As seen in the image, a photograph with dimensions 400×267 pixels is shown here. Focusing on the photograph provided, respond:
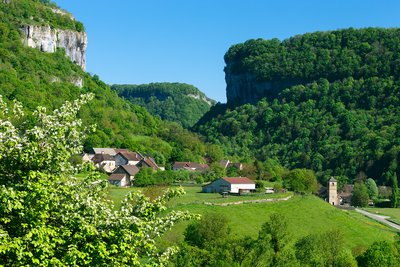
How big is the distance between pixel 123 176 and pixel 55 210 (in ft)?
262

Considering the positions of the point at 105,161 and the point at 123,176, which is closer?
the point at 123,176

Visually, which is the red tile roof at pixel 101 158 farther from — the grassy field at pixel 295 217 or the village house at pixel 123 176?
Answer: the grassy field at pixel 295 217

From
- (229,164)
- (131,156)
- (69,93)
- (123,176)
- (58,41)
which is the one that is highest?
(58,41)

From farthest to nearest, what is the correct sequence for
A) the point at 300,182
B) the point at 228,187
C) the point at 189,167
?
the point at 189,167 < the point at 300,182 < the point at 228,187

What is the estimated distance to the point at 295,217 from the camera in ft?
229

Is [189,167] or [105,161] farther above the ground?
[105,161]

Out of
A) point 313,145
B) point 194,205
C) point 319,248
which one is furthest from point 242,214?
point 313,145

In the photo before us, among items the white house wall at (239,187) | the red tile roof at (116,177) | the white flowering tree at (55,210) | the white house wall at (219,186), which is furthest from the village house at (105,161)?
the white flowering tree at (55,210)

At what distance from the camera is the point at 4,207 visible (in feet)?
36.9

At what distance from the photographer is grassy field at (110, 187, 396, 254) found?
62.8 meters

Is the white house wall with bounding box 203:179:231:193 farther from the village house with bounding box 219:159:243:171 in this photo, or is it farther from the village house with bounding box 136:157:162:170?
the village house with bounding box 219:159:243:171

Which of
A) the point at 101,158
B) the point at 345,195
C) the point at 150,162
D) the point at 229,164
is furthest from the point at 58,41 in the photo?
the point at 345,195

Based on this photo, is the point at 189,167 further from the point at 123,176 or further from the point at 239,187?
the point at 239,187

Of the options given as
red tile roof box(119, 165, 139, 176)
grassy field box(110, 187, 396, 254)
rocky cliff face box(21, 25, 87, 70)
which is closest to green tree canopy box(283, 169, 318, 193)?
grassy field box(110, 187, 396, 254)
